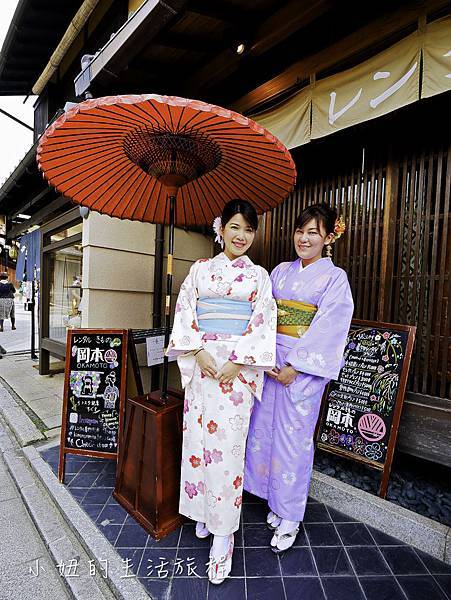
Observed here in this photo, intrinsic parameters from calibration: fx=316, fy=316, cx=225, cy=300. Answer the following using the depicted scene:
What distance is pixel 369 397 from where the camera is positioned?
2666 millimetres

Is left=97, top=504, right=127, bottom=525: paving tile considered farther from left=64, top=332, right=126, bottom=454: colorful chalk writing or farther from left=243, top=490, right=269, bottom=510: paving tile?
left=243, top=490, right=269, bottom=510: paving tile

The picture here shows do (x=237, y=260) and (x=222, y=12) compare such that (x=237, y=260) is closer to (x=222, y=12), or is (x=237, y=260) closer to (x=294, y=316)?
(x=294, y=316)

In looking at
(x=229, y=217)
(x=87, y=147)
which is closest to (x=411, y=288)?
(x=229, y=217)

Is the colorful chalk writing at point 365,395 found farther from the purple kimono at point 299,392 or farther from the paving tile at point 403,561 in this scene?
the purple kimono at point 299,392

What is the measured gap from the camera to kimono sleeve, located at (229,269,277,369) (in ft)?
6.42

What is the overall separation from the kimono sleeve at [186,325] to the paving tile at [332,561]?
1.60 metres

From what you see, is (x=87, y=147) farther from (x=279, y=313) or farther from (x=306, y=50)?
(x=306, y=50)

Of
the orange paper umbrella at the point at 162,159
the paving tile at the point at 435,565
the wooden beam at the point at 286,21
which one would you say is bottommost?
the paving tile at the point at 435,565

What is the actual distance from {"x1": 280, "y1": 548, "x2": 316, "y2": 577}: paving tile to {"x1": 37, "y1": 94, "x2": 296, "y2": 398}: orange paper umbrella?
1.33 metres

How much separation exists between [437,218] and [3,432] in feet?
17.1

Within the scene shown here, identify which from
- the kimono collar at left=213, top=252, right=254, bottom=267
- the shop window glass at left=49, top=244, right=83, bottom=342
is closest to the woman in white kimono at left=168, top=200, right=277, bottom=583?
the kimono collar at left=213, top=252, right=254, bottom=267

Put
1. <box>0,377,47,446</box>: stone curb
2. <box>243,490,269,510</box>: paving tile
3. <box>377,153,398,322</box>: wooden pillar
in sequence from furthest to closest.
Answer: <box>0,377,47,446</box>: stone curb → <box>377,153,398,322</box>: wooden pillar → <box>243,490,269,510</box>: paving tile

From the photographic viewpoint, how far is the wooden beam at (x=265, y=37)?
2.60 metres

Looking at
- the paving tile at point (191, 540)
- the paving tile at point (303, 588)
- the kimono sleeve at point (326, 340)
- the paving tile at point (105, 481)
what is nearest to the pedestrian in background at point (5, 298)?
the paving tile at point (105, 481)
